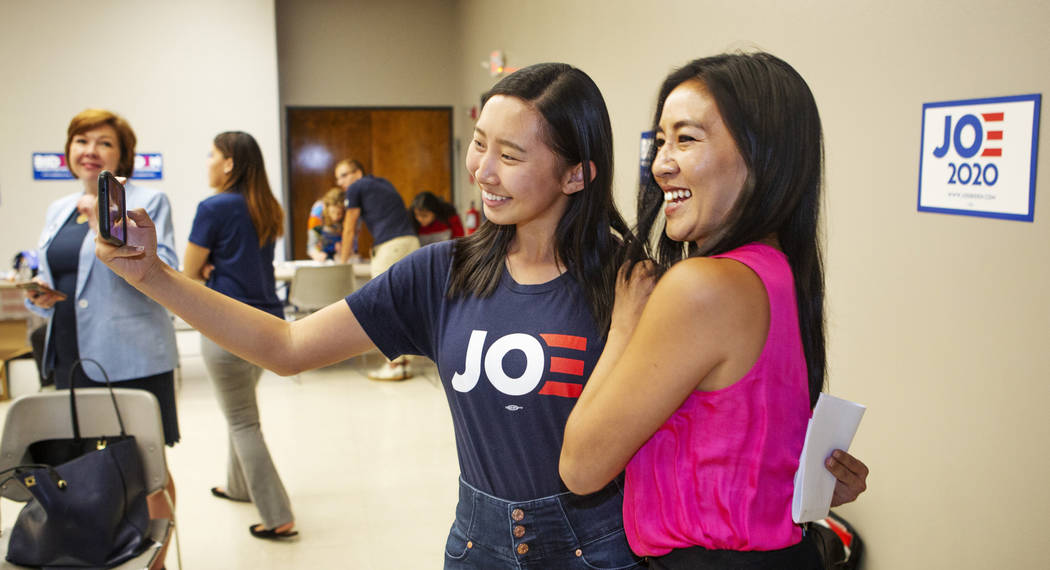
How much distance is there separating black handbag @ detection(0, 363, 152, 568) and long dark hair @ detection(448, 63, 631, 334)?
4.81 ft

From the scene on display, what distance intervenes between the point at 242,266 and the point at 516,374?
2.30 meters

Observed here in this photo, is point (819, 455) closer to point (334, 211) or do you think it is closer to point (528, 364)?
point (528, 364)

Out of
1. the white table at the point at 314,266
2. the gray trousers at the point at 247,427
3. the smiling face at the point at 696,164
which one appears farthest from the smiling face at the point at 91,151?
the white table at the point at 314,266

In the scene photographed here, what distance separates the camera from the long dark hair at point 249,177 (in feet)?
10.9

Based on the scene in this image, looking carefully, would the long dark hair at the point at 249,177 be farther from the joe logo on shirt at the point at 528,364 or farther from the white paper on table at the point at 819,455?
the white paper on table at the point at 819,455

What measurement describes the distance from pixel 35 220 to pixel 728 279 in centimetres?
812

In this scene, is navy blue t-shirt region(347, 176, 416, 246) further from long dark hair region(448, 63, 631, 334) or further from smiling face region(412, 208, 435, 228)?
long dark hair region(448, 63, 631, 334)

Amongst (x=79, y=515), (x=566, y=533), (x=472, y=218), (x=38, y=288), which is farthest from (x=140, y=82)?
(x=566, y=533)

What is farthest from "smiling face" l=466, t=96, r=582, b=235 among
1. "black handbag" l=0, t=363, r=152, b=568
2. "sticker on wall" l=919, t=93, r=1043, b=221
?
"black handbag" l=0, t=363, r=152, b=568

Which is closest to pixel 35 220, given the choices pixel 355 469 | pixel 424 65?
pixel 424 65

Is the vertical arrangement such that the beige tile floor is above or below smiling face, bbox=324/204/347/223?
below

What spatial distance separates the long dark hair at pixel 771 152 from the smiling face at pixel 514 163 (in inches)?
11.8

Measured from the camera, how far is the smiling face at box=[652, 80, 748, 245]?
3.34ft

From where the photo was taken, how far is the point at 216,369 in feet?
10.9
